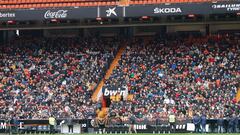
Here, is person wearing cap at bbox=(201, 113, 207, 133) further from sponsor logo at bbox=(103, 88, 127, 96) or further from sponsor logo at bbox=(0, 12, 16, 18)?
sponsor logo at bbox=(0, 12, 16, 18)

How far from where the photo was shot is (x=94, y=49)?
48344 mm

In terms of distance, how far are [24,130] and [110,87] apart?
6.13 metres

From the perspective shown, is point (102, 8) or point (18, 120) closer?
point (18, 120)

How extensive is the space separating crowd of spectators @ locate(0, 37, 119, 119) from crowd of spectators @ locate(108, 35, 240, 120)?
5.33ft

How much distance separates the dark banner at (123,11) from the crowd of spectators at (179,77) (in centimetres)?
282

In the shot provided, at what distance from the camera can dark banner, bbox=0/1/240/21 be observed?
44156 millimetres

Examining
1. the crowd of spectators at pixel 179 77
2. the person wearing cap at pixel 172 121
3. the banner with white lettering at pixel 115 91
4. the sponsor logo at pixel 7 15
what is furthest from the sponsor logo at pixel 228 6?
the sponsor logo at pixel 7 15

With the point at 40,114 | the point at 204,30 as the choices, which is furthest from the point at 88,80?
the point at 204,30

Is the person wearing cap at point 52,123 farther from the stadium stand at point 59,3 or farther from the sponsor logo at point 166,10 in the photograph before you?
the sponsor logo at point 166,10

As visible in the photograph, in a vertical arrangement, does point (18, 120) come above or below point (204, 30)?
below

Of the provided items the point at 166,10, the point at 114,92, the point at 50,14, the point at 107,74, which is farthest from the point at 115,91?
the point at 50,14

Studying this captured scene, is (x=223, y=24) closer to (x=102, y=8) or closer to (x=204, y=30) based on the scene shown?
(x=204, y=30)

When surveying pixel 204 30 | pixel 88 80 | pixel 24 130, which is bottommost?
pixel 24 130

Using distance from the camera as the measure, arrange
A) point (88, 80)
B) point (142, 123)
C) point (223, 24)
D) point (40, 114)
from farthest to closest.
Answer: point (223, 24) → point (88, 80) → point (40, 114) → point (142, 123)
